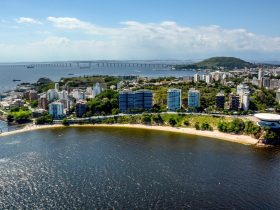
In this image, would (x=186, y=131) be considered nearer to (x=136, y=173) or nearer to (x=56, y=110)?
(x=136, y=173)

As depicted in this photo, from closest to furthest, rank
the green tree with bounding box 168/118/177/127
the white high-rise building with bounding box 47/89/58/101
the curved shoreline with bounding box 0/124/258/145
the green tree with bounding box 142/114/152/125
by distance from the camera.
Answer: the curved shoreline with bounding box 0/124/258/145 < the green tree with bounding box 168/118/177/127 < the green tree with bounding box 142/114/152/125 < the white high-rise building with bounding box 47/89/58/101

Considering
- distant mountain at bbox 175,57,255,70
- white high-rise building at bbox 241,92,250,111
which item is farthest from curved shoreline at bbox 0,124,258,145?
distant mountain at bbox 175,57,255,70

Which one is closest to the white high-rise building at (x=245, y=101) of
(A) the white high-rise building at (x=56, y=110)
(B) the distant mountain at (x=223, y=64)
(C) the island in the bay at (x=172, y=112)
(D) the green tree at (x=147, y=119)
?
(C) the island in the bay at (x=172, y=112)

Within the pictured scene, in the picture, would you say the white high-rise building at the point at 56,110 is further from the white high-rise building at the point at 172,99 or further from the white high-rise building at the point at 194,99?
the white high-rise building at the point at 194,99

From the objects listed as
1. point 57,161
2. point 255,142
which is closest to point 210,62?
point 255,142

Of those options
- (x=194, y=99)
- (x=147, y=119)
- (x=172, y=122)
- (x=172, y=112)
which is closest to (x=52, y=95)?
(x=147, y=119)

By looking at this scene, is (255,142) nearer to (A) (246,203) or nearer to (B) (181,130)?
(B) (181,130)

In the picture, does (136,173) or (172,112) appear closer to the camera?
(136,173)

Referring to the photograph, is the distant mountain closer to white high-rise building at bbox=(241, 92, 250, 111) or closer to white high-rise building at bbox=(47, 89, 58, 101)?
white high-rise building at bbox=(241, 92, 250, 111)
